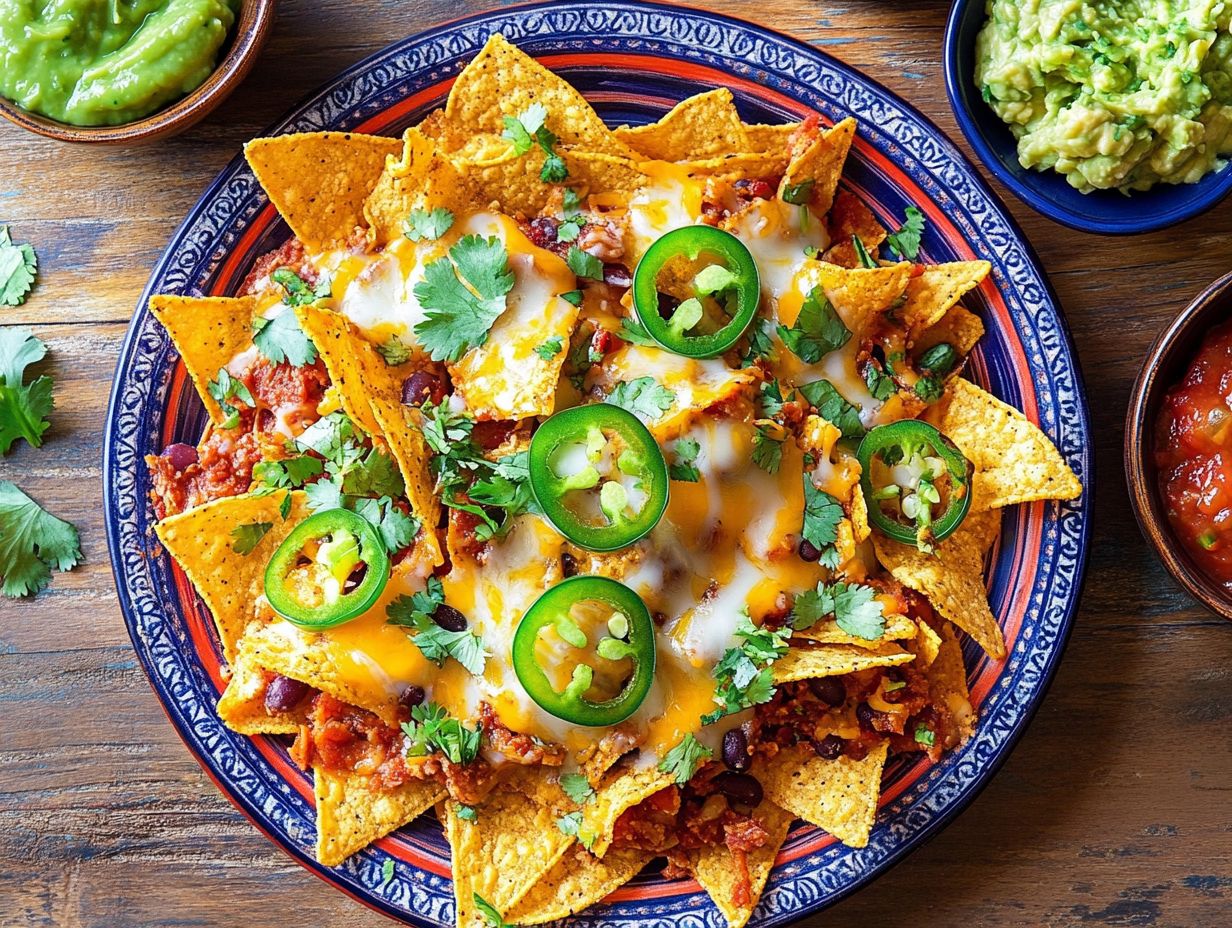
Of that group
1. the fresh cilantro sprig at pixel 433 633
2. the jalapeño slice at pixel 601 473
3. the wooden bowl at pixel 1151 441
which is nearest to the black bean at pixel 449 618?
the fresh cilantro sprig at pixel 433 633

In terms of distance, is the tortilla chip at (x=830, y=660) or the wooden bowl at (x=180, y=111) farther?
the wooden bowl at (x=180, y=111)

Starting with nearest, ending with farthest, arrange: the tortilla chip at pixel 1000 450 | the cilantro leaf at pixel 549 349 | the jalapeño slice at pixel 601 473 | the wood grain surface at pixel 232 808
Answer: the jalapeño slice at pixel 601 473
the cilantro leaf at pixel 549 349
the tortilla chip at pixel 1000 450
the wood grain surface at pixel 232 808

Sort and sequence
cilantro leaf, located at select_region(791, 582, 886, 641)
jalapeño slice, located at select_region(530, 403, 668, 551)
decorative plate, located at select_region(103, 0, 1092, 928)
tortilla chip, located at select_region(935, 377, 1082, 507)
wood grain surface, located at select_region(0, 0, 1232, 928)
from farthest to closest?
wood grain surface, located at select_region(0, 0, 1232, 928), decorative plate, located at select_region(103, 0, 1092, 928), tortilla chip, located at select_region(935, 377, 1082, 507), cilantro leaf, located at select_region(791, 582, 886, 641), jalapeño slice, located at select_region(530, 403, 668, 551)

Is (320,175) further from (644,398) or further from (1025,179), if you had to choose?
(1025,179)

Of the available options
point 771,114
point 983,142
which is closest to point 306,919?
point 771,114

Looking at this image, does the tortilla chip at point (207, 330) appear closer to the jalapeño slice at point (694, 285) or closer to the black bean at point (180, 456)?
the black bean at point (180, 456)

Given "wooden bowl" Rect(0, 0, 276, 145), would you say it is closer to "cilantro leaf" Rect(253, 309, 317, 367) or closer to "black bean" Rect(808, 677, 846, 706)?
"cilantro leaf" Rect(253, 309, 317, 367)

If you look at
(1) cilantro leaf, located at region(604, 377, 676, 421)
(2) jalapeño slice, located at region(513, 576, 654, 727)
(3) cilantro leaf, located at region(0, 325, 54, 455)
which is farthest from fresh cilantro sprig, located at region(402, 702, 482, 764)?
(3) cilantro leaf, located at region(0, 325, 54, 455)

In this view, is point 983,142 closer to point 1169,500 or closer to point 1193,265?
point 1193,265
